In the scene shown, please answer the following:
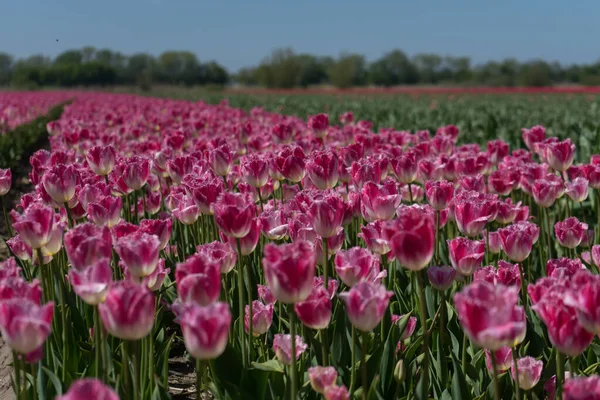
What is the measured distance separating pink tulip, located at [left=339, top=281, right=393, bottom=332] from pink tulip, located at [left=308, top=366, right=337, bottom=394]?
0.74 ft

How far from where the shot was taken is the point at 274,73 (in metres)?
78.5

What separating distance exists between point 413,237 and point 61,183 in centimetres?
162

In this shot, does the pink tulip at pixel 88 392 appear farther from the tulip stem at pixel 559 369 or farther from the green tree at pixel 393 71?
the green tree at pixel 393 71

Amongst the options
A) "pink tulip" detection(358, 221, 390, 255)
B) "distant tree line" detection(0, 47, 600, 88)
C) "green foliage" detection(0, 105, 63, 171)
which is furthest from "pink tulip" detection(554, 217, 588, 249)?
"distant tree line" detection(0, 47, 600, 88)

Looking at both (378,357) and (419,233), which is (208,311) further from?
(378,357)

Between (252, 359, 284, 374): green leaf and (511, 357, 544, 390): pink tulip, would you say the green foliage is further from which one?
(511, 357, 544, 390): pink tulip

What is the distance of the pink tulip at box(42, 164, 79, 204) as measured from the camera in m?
2.47

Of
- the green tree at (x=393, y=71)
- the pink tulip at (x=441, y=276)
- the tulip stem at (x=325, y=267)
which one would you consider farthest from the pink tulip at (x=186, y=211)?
the green tree at (x=393, y=71)

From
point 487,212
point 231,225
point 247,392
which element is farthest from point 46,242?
point 487,212

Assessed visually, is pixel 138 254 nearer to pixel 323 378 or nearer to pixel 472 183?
pixel 323 378

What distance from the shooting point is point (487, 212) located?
2352mm

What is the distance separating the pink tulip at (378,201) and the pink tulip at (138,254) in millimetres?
891

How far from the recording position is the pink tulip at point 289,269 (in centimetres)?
136

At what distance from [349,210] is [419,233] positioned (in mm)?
890
